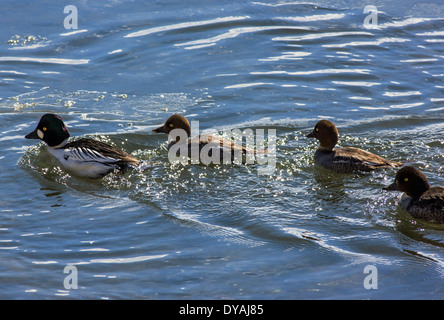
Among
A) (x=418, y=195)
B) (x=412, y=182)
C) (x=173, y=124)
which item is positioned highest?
(x=173, y=124)

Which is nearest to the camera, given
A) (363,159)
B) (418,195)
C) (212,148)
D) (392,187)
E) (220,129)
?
(418,195)

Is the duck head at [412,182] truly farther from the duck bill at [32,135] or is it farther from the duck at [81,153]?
the duck bill at [32,135]

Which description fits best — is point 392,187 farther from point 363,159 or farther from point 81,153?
point 81,153

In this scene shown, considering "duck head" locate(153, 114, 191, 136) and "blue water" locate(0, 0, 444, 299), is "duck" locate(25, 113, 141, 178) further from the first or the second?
"duck head" locate(153, 114, 191, 136)

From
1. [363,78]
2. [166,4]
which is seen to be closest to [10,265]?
[363,78]

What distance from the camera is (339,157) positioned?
29.9ft

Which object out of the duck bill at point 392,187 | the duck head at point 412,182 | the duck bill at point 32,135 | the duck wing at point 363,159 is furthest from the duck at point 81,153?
the duck head at point 412,182

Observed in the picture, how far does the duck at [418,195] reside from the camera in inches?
296

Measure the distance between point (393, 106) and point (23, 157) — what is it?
21.9 feet

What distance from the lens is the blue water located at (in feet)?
20.9

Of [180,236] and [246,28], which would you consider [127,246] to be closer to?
[180,236]

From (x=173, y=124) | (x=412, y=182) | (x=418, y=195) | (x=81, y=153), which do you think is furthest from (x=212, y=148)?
(x=418, y=195)

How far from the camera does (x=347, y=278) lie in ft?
20.3

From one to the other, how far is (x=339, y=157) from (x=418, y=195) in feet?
4.99
